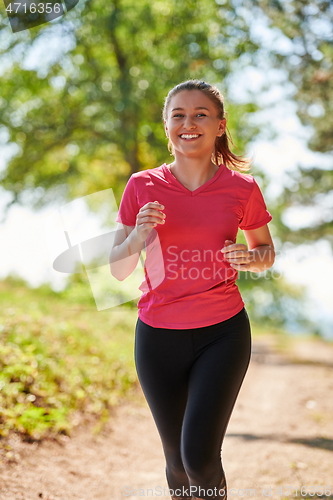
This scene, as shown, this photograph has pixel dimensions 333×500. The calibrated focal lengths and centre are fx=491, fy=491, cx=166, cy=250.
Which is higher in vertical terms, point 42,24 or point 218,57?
point 42,24

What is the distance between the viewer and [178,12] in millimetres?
11445

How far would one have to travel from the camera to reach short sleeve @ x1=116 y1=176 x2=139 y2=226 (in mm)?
2547

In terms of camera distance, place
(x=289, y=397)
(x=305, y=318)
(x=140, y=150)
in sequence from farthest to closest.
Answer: (x=305, y=318) < (x=140, y=150) < (x=289, y=397)

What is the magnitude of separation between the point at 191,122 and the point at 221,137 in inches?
15.4

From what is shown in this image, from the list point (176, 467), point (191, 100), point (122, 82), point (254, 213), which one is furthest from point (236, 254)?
point (122, 82)

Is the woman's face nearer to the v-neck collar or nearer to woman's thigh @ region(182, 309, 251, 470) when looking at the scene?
the v-neck collar

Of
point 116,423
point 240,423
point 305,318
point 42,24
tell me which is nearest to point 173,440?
point 116,423

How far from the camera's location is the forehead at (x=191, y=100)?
2.56 m

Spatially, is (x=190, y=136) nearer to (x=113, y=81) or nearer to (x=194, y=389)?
(x=194, y=389)

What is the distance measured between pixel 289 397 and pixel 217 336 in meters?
6.31

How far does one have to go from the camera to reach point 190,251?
238 cm

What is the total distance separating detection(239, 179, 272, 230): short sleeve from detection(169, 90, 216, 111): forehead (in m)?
0.49

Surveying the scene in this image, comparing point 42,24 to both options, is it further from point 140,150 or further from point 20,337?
point 20,337

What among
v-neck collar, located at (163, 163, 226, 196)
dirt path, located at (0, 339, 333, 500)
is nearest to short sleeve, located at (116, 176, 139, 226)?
v-neck collar, located at (163, 163, 226, 196)
